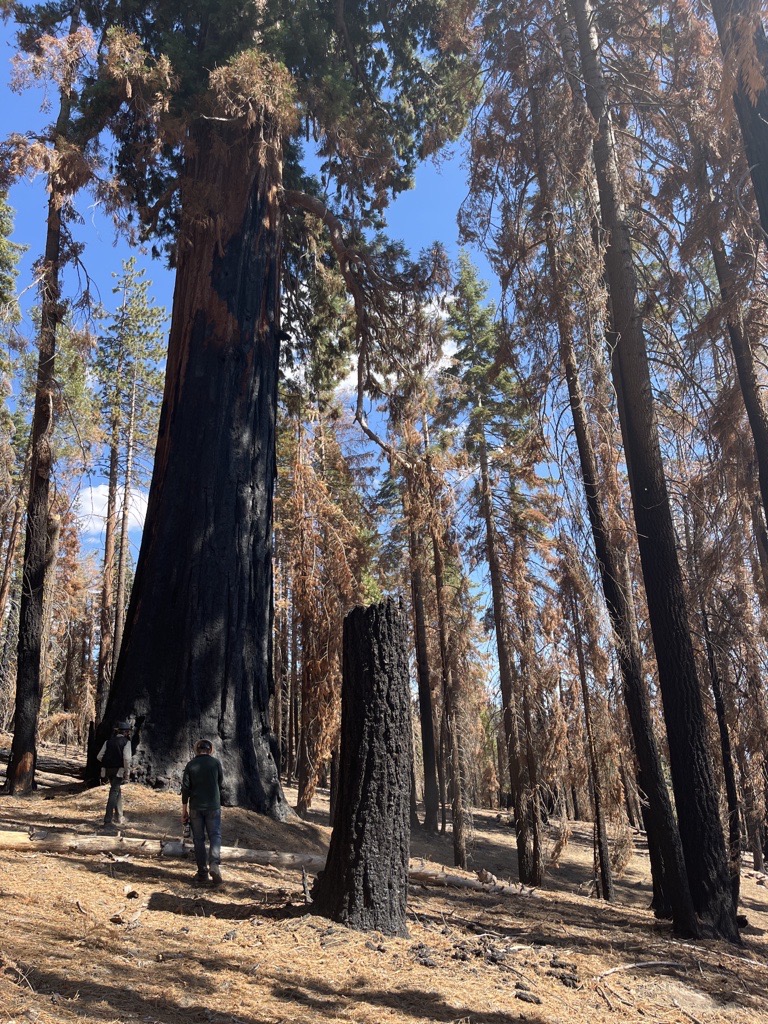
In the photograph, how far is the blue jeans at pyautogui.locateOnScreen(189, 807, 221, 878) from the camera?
6.89 metres

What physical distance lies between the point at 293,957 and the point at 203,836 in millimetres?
1971

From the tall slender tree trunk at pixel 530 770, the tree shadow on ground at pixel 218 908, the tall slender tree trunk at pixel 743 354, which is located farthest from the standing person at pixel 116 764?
the tall slender tree trunk at pixel 530 770

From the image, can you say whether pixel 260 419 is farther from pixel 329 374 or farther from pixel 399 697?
pixel 399 697

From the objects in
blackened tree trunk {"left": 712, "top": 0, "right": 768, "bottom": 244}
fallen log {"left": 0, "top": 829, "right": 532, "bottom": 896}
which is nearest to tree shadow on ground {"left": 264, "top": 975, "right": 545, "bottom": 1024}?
fallen log {"left": 0, "top": 829, "right": 532, "bottom": 896}

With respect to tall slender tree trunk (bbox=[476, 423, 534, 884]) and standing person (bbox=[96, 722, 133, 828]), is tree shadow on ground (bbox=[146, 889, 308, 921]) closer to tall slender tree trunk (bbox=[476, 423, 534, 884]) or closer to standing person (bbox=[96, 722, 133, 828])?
standing person (bbox=[96, 722, 133, 828])

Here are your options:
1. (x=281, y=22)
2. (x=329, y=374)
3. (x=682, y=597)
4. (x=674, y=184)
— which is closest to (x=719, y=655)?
(x=682, y=597)

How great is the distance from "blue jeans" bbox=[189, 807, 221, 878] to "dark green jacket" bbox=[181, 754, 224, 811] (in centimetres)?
6

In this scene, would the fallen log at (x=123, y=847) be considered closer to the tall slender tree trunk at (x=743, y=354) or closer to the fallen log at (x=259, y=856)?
the fallen log at (x=259, y=856)

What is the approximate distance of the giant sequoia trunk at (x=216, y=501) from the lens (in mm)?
9656

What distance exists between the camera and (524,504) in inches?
731

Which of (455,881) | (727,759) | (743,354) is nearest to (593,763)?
(727,759)

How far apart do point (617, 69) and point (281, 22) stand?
603 centimetres

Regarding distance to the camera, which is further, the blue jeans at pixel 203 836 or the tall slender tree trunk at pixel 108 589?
the tall slender tree trunk at pixel 108 589

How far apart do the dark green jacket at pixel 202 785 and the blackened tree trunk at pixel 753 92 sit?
6.37 meters
